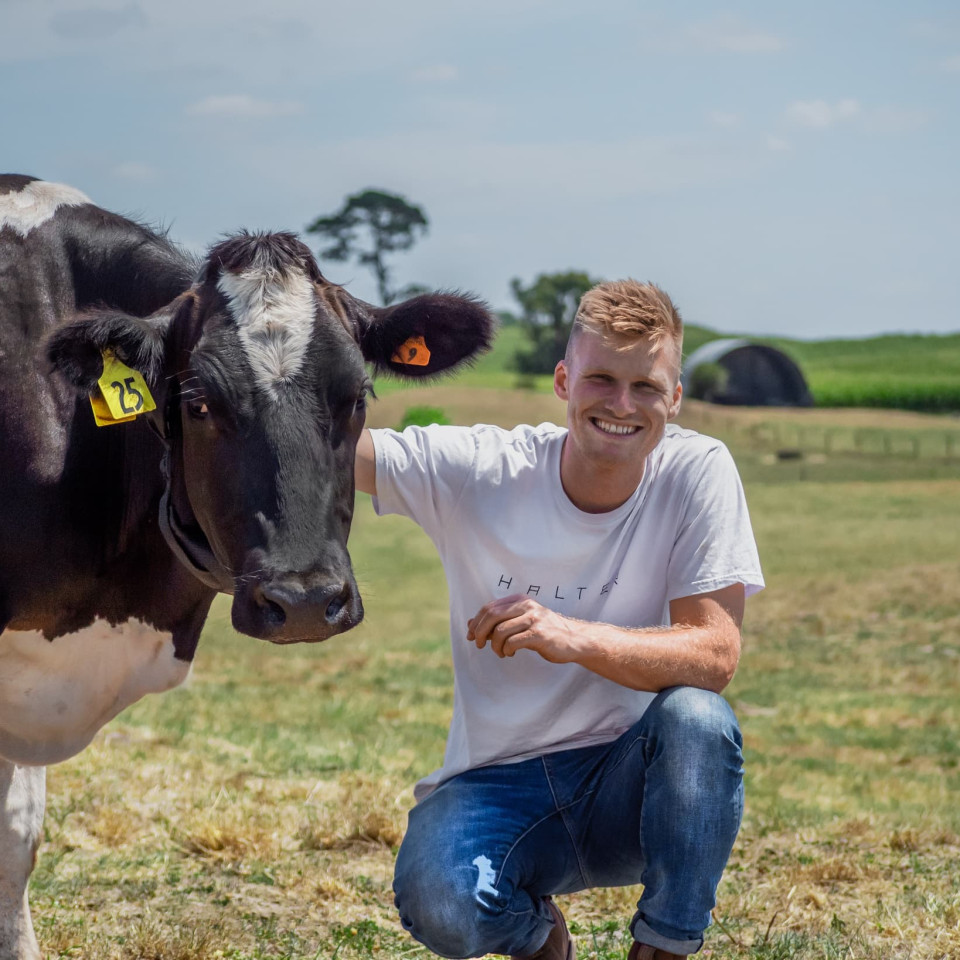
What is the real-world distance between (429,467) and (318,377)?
1.87ft

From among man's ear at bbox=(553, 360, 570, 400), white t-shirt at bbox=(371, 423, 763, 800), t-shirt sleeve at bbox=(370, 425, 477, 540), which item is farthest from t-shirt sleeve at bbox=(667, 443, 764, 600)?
t-shirt sleeve at bbox=(370, 425, 477, 540)

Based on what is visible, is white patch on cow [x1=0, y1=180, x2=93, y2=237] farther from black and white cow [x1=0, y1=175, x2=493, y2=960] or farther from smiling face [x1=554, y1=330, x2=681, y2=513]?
smiling face [x1=554, y1=330, x2=681, y2=513]

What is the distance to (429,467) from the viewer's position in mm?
4355

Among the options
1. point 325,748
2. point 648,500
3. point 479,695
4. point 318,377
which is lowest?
point 325,748

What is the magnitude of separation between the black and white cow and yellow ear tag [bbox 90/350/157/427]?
0.5 inches

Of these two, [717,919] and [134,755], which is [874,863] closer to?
[717,919]

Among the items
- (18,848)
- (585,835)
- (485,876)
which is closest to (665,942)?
(585,835)

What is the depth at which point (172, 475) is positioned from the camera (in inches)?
169

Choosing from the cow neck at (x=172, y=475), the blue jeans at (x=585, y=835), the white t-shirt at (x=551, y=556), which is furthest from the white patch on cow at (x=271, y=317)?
the blue jeans at (x=585, y=835)

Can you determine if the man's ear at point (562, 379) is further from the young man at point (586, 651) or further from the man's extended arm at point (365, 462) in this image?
the man's extended arm at point (365, 462)

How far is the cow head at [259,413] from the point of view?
368 centimetres

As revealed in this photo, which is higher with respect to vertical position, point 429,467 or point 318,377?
point 318,377

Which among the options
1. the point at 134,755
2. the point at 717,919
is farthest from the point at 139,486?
the point at 134,755

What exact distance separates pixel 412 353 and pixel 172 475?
0.96 m
